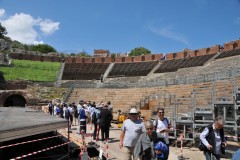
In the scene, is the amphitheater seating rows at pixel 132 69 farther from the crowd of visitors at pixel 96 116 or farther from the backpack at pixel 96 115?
the backpack at pixel 96 115

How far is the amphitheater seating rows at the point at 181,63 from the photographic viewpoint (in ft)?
162

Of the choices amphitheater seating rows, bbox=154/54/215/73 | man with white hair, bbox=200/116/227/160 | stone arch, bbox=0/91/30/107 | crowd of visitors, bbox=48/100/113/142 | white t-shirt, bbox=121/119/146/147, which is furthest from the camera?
amphitheater seating rows, bbox=154/54/215/73

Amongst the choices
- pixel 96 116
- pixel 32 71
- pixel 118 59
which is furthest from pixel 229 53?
pixel 96 116

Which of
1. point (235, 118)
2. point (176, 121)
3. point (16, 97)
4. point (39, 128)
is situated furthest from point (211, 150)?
point (16, 97)

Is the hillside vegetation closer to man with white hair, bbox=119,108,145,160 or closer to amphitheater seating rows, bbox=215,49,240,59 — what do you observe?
amphitheater seating rows, bbox=215,49,240,59

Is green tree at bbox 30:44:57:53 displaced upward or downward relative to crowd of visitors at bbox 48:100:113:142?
upward

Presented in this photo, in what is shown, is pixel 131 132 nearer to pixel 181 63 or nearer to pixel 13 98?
pixel 13 98

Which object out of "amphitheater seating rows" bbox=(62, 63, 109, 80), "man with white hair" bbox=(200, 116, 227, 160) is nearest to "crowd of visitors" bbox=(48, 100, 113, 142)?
"man with white hair" bbox=(200, 116, 227, 160)

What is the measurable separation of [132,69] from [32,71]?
17980mm

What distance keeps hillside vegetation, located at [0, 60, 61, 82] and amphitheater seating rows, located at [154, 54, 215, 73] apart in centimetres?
1891

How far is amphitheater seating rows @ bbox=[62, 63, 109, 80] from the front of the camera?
53.8 meters

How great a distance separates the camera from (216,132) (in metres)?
6.84

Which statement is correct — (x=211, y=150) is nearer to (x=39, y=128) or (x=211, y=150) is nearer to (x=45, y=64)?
(x=39, y=128)

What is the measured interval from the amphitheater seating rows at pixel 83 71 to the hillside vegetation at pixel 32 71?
6.74 feet
